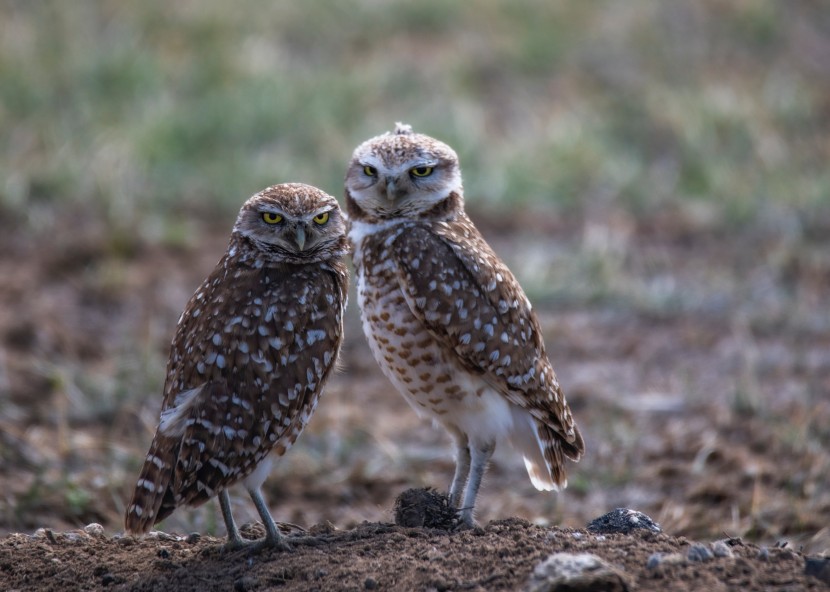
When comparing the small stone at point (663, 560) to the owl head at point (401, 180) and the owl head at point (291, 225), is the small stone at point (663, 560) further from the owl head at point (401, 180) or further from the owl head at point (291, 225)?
the owl head at point (401, 180)

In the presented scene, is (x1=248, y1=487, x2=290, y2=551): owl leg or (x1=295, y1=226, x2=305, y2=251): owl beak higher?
(x1=295, y1=226, x2=305, y2=251): owl beak

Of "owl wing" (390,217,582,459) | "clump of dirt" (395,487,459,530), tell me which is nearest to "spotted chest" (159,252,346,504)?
"owl wing" (390,217,582,459)

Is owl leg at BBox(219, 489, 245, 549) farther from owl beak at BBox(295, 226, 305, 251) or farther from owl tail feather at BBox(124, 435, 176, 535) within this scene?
owl beak at BBox(295, 226, 305, 251)

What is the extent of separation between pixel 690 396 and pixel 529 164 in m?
4.19

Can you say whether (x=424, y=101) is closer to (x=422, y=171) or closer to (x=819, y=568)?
(x=422, y=171)

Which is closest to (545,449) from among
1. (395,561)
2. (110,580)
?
(395,561)

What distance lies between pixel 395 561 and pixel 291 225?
1367mm

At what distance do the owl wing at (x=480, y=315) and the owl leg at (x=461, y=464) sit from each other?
330mm

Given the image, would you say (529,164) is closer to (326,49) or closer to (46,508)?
(326,49)

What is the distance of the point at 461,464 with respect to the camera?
17.0 feet

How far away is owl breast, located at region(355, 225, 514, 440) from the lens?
489 centimetres

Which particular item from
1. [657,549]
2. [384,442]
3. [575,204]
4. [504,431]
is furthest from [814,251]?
[657,549]

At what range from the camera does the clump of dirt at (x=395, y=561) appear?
151 inches

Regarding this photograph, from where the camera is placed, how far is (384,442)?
7.02 meters
